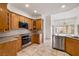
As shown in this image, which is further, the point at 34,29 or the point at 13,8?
the point at 34,29

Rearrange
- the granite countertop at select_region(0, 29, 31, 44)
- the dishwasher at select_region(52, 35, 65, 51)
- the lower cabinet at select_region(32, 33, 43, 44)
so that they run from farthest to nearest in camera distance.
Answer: the lower cabinet at select_region(32, 33, 43, 44)
the dishwasher at select_region(52, 35, 65, 51)
the granite countertop at select_region(0, 29, 31, 44)

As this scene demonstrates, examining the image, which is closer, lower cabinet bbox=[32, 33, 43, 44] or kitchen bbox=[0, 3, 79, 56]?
kitchen bbox=[0, 3, 79, 56]

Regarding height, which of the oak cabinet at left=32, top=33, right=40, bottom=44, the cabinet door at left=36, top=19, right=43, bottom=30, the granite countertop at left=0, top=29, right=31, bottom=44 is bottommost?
the oak cabinet at left=32, top=33, right=40, bottom=44

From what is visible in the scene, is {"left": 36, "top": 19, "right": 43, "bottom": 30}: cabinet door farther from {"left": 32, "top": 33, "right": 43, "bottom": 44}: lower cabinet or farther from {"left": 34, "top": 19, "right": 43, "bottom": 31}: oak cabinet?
{"left": 32, "top": 33, "right": 43, "bottom": 44}: lower cabinet

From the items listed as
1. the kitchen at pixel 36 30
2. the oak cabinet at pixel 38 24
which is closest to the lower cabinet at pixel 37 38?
the kitchen at pixel 36 30

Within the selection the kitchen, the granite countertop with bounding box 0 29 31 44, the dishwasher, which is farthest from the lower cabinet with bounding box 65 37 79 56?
the granite countertop with bounding box 0 29 31 44

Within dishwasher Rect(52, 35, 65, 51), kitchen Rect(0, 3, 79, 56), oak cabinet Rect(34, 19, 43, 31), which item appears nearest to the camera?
kitchen Rect(0, 3, 79, 56)

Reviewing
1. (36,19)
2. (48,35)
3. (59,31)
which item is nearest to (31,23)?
(36,19)

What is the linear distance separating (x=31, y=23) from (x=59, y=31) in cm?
243

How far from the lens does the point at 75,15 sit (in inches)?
248

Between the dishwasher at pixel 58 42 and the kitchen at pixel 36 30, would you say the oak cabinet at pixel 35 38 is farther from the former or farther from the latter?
the dishwasher at pixel 58 42

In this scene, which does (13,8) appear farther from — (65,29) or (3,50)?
(65,29)

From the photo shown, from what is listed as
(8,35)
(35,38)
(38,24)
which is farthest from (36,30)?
(8,35)

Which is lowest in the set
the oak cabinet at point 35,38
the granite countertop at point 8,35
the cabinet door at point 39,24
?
the oak cabinet at point 35,38
